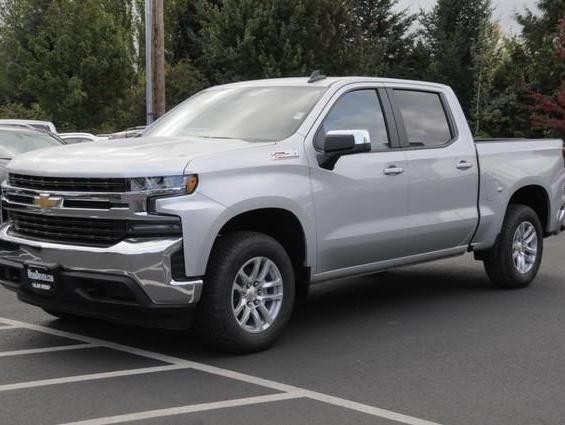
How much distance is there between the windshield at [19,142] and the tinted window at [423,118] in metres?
5.75

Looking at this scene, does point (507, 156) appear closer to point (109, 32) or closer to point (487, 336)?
point (487, 336)

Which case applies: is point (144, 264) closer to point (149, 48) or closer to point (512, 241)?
point (512, 241)

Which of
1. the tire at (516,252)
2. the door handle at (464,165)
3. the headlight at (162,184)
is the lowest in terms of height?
the tire at (516,252)

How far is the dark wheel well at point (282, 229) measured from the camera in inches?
224

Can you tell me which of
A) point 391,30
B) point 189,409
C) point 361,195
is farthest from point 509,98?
point 189,409

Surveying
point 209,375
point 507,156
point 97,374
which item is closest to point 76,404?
point 97,374

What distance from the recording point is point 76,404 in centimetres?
454

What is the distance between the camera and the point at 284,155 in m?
5.74

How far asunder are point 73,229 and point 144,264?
0.64m

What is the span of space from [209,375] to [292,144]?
1770mm

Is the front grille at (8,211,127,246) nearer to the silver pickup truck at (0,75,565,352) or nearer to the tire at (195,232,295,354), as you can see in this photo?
the silver pickup truck at (0,75,565,352)

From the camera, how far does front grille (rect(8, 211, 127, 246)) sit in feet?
16.9

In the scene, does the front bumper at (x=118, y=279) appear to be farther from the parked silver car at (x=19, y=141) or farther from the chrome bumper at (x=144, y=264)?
the parked silver car at (x=19, y=141)

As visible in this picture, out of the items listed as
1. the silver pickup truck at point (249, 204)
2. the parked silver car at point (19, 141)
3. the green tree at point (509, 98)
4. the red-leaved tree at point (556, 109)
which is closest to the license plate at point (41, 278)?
the silver pickup truck at point (249, 204)
